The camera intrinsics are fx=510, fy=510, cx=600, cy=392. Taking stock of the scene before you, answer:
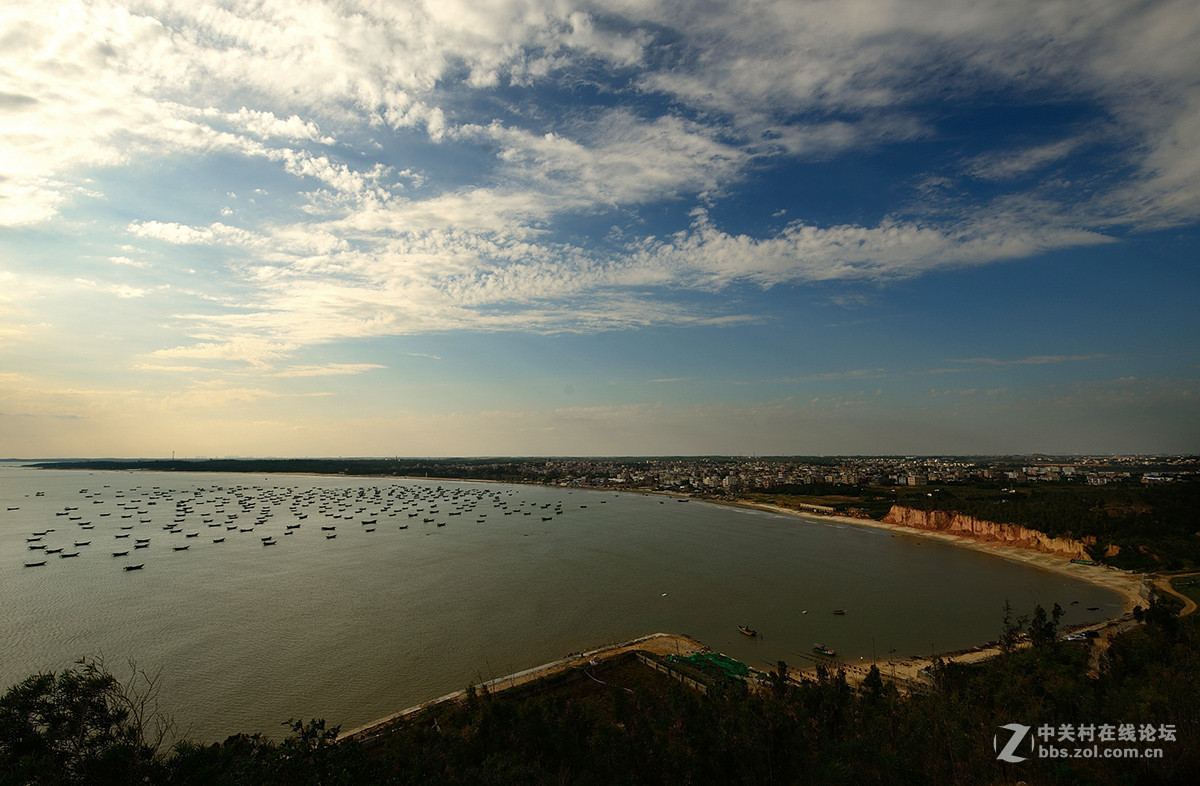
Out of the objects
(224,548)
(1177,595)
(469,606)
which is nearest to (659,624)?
(469,606)

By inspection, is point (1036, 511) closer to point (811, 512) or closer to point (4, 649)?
point (811, 512)

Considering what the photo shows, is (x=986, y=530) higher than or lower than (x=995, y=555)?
higher

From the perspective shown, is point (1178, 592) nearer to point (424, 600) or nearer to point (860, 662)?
point (860, 662)

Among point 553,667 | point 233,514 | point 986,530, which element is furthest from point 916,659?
point 233,514

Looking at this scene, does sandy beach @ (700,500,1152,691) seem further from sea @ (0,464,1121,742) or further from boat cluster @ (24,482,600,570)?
boat cluster @ (24,482,600,570)

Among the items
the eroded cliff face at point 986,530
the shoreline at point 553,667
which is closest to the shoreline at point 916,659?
the shoreline at point 553,667

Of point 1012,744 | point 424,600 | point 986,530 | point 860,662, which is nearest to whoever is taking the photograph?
point 1012,744
